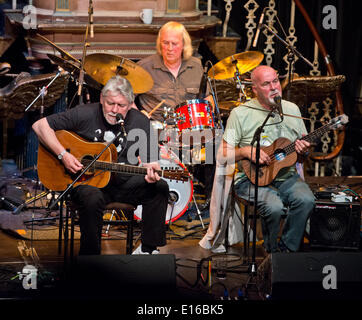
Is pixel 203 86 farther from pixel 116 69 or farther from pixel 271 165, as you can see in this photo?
pixel 271 165

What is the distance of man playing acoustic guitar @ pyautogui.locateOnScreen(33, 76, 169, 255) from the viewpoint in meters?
4.97

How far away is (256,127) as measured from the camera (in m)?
5.38

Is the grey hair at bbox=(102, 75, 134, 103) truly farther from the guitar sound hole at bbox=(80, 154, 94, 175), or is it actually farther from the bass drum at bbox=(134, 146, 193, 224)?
the bass drum at bbox=(134, 146, 193, 224)

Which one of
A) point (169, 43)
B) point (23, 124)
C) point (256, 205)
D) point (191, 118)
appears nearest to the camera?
point (256, 205)

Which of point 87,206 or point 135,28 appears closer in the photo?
point 87,206

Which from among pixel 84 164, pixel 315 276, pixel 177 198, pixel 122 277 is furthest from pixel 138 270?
pixel 177 198

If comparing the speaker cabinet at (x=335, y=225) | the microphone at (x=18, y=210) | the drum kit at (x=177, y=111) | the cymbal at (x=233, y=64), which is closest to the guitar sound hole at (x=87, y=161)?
the drum kit at (x=177, y=111)

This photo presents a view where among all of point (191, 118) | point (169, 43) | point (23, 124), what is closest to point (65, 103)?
point (23, 124)

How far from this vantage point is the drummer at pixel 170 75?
6.51 meters

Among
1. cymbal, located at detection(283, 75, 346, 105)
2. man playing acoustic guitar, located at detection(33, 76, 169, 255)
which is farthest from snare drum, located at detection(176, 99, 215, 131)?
cymbal, located at detection(283, 75, 346, 105)

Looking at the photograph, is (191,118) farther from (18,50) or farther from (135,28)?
(18,50)
